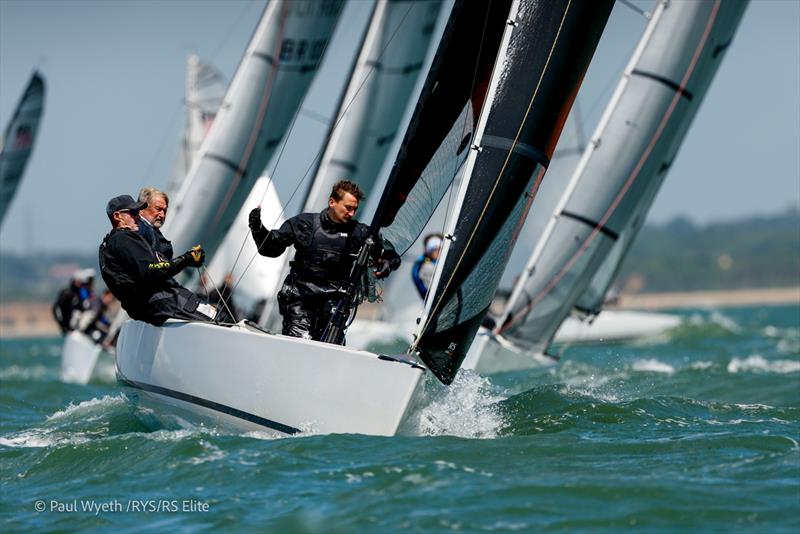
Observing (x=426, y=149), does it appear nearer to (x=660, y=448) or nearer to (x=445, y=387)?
(x=445, y=387)

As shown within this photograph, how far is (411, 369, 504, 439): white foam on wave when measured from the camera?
253 inches

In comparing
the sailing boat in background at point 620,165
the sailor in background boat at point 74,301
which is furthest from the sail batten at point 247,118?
the sailing boat in background at point 620,165

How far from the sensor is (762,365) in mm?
13734

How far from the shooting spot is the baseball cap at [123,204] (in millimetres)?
7086

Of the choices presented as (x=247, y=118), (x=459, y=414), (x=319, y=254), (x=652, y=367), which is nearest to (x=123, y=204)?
(x=319, y=254)

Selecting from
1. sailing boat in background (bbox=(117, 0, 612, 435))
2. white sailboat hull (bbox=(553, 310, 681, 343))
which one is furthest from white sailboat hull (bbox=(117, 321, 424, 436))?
white sailboat hull (bbox=(553, 310, 681, 343))

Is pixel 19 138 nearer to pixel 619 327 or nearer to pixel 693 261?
pixel 619 327

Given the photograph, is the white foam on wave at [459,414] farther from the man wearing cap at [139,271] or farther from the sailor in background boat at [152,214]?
the sailor in background boat at [152,214]

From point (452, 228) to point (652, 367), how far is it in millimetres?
7531

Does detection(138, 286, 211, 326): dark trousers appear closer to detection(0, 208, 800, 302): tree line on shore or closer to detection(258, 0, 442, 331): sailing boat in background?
detection(258, 0, 442, 331): sailing boat in background

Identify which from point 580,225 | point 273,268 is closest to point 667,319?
point 273,268

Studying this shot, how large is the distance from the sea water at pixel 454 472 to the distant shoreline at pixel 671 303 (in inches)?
3002

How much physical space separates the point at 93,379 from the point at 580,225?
20.3 feet

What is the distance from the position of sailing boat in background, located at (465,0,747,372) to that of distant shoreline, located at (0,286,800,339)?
71.2 metres
